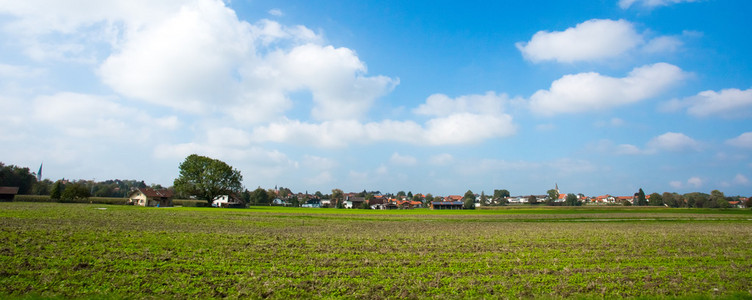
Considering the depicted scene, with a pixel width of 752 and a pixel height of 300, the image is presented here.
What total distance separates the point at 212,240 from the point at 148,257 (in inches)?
263

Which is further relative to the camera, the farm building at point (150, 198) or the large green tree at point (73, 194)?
the farm building at point (150, 198)

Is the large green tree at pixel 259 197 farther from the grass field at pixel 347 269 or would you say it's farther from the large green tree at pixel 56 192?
the grass field at pixel 347 269

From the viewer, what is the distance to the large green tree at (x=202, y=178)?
338ft

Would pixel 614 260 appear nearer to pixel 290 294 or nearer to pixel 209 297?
pixel 290 294

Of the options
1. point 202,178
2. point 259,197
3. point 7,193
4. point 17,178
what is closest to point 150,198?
point 202,178

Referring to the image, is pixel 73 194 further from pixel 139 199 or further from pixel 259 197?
pixel 259 197

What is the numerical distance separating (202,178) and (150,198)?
55.7ft

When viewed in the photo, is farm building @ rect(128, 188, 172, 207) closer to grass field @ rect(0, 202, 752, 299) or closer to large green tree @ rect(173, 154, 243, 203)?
large green tree @ rect(173, 154, 243, 203)

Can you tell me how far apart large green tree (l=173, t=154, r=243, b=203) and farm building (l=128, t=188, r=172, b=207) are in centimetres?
A: 954

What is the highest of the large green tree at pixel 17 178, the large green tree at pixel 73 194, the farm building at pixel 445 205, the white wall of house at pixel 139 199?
the large green tree at pixel 17 178

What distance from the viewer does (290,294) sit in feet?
36.4

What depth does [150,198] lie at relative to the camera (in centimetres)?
10544

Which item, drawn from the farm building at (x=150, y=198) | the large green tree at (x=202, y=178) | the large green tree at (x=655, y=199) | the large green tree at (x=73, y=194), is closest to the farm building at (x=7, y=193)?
the large green tree at (x=73, y=194)

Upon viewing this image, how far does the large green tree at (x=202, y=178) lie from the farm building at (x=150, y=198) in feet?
31.3
